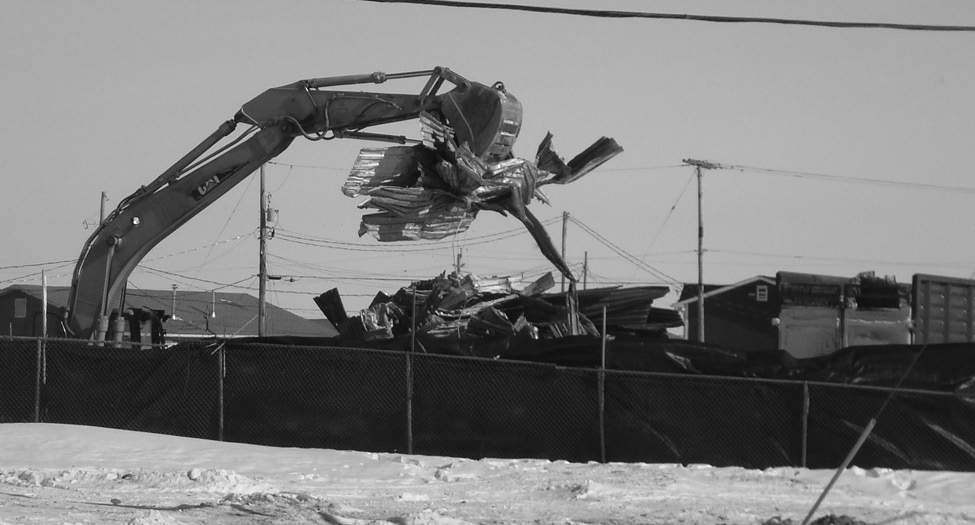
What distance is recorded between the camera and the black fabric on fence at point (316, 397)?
48.4ft

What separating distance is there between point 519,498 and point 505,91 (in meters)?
5.33

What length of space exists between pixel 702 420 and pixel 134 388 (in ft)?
24.0

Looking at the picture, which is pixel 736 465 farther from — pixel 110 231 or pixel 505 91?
pixel 110 231

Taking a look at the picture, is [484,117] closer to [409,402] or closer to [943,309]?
[409,402]

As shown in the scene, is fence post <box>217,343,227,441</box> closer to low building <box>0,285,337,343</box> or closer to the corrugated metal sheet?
the corrugated metal sheet

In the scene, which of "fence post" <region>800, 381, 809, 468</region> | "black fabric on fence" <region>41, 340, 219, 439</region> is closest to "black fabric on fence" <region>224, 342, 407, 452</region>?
"black fabric on fence" <region>41, 340, 219, 439</region>

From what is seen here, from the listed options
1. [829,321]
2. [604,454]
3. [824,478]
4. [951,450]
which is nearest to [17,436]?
[604,454]

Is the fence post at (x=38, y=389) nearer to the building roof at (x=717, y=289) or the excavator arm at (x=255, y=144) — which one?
the excavator arm at (x=255, y=144)

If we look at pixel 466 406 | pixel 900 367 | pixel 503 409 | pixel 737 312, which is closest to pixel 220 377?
pixel 466 406

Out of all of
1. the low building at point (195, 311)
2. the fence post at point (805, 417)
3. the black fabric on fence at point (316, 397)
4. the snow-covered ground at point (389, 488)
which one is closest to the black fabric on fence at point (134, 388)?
the black fabric on fence at point (316, 397)

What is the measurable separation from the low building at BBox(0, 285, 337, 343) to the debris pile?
26.7 meters

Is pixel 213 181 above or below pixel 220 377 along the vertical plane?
above

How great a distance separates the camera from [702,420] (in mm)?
13766

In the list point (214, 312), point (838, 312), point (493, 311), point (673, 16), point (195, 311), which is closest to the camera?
point (673, 16)
